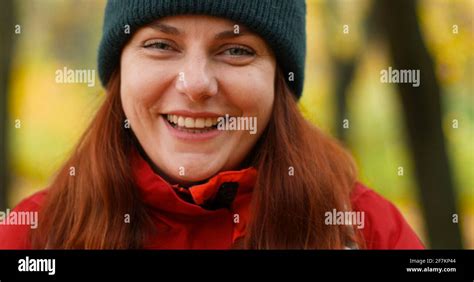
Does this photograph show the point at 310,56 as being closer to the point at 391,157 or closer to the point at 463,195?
the point at 391,157

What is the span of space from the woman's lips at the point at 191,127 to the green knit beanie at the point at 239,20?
0.28m

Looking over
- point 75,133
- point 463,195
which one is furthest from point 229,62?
point 463,195

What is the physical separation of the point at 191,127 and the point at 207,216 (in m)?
0.27

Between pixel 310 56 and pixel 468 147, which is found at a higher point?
pixel 310 56

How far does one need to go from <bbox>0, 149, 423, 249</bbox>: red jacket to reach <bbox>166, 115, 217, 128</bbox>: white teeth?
0.53ft

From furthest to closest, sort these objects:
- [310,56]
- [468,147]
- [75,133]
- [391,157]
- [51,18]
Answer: [310,56] → [391,157] → [51,18] → [468,147] → [75,133]

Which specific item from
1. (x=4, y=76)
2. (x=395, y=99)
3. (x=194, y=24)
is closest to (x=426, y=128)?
(x=395, y=99)

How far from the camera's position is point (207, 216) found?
6.69 ft

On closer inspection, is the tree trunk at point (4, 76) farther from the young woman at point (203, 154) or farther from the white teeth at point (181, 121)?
the white teeth at point (181, 121)
